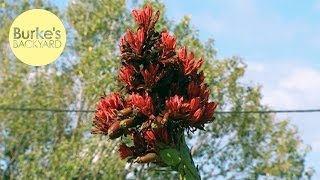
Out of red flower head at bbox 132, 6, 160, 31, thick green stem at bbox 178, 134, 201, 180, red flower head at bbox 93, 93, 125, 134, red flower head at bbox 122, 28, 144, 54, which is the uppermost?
red flower head at bbox 132, 6, 160, 31

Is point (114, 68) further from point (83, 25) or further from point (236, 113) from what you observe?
point (236, 113)

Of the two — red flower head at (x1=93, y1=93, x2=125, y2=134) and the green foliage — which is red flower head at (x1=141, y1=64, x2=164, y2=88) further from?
the green foliage

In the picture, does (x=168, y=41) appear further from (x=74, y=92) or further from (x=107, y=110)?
(x=74, y=92)

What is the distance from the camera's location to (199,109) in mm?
4262

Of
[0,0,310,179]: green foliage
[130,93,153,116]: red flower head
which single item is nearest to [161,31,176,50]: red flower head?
[130,93,153,116]: red flower head

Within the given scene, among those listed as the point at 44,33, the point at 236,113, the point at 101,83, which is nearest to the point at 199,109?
the point at 44,33

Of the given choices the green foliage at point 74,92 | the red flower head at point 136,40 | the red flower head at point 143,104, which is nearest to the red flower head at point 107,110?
the red flower head at point 143,104

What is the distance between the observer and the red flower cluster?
428 cm

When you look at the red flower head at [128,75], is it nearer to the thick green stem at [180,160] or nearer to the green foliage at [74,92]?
the thick green stem at [180,160]

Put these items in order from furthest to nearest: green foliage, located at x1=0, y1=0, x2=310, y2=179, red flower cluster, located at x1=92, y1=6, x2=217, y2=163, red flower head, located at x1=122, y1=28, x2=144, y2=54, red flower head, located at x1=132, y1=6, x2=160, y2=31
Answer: green foliage, located at x1=0, y1=0, x2=310, y2=179, red flower head, located at x1=132, y1=6, x2=160, y2=31, red flower head, located at x1=122, y1=28, x2=144, y2=54, red flower cluster, located at x1=92, y1=6, x2=217, y2=163

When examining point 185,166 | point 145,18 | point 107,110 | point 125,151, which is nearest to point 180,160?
point 185,166

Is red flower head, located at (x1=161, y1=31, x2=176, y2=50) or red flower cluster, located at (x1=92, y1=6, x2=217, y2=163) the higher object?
red flower head, located at (x1=161, y1=31, x2=176, y2=50)

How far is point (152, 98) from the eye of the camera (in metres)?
4.33

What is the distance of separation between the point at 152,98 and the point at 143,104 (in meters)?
0.07
